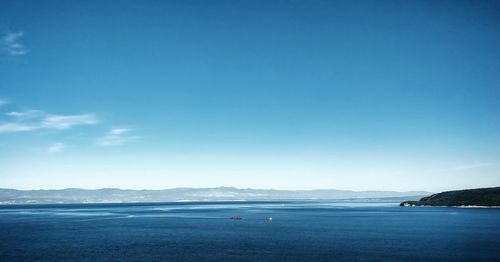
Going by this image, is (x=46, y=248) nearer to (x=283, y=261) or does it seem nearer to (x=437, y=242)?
(x=283, y=261)

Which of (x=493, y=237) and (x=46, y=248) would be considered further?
(x=493, y=237)

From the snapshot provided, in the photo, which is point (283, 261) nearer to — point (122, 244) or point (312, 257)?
point (312, 257)

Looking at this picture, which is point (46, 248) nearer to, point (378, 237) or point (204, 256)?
point (204, 256)

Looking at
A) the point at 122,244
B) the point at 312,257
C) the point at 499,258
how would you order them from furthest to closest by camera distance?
the point at 122,244 < the point at 312,257 < the point at 499,258

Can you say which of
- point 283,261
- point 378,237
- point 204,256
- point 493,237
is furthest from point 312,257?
point 493,237

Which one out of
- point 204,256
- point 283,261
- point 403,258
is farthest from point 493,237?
point 204,256

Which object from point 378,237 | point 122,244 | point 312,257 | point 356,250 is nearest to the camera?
point 312,257

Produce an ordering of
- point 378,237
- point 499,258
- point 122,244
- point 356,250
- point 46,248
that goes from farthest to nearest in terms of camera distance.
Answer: point 378,237 < point 122,244 < point 46,248 < point 356,250 < point 499,258

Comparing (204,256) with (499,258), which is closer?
(499,258)

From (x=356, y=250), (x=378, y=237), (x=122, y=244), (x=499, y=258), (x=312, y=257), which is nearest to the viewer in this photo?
(x=499, y=258)
